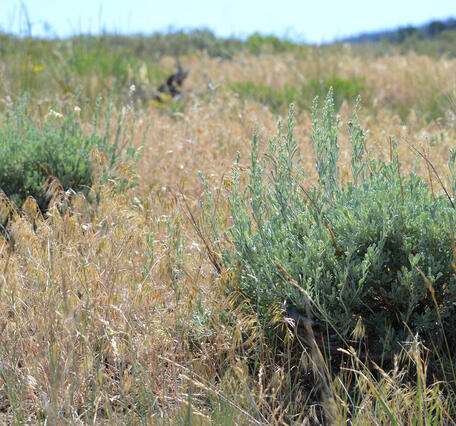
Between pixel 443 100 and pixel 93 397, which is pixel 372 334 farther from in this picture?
pixel 443 100

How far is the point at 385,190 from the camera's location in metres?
2.20

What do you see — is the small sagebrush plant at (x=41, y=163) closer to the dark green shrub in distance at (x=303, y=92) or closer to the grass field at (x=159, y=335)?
the grass field at (x=159, y=335)

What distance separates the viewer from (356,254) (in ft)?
7.10

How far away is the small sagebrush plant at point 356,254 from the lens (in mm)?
2029

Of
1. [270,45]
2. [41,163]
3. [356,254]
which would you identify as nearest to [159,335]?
[356,254]

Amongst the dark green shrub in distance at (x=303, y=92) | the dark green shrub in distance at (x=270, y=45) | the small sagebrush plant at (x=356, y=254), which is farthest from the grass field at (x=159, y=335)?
the dark green shrub in distance at (x=270, y=45)

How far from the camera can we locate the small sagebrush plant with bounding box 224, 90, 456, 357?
6.66 feet

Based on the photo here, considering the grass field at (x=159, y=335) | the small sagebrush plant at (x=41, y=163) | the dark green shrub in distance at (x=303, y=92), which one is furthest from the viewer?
the dark green shrub in distance at (x=303, y=92)

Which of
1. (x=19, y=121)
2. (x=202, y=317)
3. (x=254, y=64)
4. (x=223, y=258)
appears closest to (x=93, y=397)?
(x=202, y=317)

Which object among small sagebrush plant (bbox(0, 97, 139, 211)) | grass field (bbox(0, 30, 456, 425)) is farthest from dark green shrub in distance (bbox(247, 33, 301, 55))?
small sagebrush plant (bbox(0, 97, 139, 211))

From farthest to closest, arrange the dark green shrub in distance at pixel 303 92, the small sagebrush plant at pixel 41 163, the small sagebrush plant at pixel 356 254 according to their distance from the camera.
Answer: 1. the dark green shrub in distance at pixel 303 92
2. the small sagebrush plant at pixel 41 163
3. the small sagebrush plant at pixel 356 254

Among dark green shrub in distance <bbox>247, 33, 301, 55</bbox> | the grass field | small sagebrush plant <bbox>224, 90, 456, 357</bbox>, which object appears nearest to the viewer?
the grass field

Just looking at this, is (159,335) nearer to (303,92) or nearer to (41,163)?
(41,163)

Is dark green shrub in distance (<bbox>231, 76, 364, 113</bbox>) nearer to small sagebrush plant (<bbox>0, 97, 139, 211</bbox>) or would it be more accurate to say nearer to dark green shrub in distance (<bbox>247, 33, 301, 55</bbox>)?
small sagebrush plant (<bbox>0, 97, 139, 211</bbox>)
